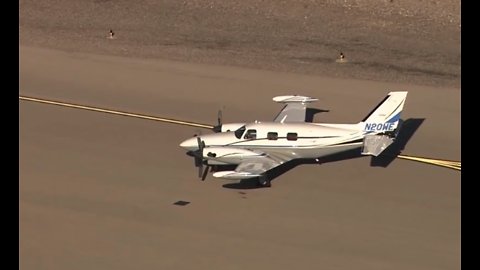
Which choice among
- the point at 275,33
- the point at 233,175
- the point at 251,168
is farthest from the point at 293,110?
the point at 275,33

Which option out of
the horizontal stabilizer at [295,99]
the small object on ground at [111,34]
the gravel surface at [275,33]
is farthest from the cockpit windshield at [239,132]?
the small object on ground at [111,34]

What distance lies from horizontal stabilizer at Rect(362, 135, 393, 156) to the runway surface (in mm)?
1637

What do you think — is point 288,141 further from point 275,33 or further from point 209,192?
point 275,33

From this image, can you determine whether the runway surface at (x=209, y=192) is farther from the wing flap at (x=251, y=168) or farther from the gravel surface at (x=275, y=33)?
the gravel surface at (x=275, y=33)

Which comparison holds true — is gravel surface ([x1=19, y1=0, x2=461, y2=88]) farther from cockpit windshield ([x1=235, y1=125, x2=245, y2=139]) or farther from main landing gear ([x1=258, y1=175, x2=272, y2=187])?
main landing gear ([x1=258, y1=175, x2=272, y2=187])

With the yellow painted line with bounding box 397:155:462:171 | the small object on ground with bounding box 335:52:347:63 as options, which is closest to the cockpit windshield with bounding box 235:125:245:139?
the yellow painted line with bounding box 397:155:462:171

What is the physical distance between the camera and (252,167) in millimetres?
43562

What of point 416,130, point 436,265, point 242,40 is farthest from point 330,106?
point 436,265

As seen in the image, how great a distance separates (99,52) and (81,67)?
324 centimetres

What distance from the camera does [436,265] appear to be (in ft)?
123

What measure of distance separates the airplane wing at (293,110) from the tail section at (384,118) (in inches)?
187

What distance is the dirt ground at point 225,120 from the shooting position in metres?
38.6

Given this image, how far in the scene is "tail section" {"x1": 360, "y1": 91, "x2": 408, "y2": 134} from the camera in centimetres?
4578

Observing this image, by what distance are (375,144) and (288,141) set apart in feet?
12.6
